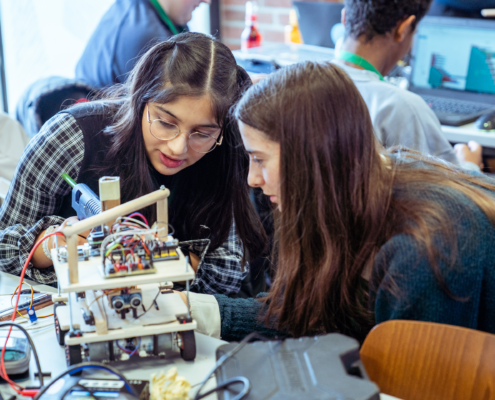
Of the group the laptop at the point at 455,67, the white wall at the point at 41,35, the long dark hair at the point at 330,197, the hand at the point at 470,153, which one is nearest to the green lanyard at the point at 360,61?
the hand at the point at 470,153

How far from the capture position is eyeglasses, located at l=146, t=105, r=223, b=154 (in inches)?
49.5

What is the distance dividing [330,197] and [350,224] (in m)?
0.07

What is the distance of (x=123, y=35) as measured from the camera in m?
2.19

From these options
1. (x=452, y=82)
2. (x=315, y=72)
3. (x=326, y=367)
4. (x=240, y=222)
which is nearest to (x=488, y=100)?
(x=452, y=82)

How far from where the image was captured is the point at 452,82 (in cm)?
250

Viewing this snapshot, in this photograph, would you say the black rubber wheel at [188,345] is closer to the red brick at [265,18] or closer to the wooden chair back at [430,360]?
the wooden chair back at [430,360]

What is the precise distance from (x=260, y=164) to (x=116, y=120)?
47cm

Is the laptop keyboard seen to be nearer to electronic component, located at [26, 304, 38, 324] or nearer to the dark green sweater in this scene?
the dark green sweater

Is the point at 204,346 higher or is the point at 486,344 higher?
the point at 486,344

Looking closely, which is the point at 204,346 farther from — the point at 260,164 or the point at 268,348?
the point at 260,164

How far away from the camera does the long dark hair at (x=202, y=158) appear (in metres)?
1.25

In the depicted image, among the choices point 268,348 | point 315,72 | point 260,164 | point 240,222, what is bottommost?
point 240,222

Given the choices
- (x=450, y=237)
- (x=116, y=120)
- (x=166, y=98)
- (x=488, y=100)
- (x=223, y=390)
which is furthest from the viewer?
(x=488, y=100)

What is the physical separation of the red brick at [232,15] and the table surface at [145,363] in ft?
8.53
